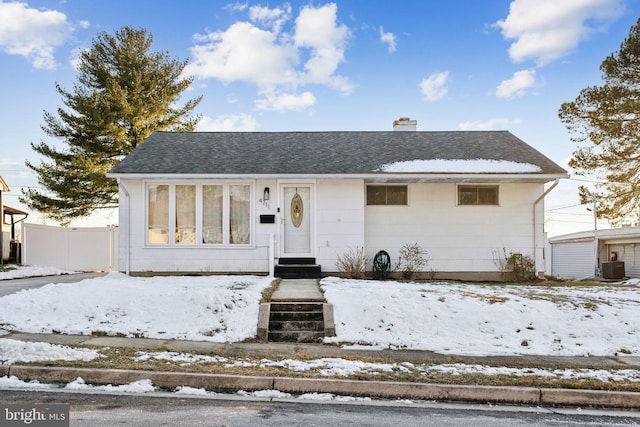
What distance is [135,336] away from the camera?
8.24 meters

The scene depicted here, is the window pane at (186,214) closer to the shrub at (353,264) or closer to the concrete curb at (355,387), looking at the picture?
the shrub at (353,264)

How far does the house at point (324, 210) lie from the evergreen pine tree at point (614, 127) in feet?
30.1

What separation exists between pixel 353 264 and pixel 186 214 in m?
4.87

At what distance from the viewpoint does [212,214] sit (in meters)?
14.2

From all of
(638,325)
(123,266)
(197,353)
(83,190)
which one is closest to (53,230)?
(83,190)

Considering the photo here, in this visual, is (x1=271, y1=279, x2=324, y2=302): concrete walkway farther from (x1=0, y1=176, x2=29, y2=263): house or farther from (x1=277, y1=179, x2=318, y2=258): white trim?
(x1=0, y1=176, x2=29, y2=263): house

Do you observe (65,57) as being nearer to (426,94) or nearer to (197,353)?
(426,94)

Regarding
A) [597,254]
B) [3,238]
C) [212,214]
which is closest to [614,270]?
[597,254]

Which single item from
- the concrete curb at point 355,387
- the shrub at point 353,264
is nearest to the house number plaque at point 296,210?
the shrub at point 353,264

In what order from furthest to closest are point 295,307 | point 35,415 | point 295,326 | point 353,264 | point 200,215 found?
point 200,215, point 353,264, point 295,307, point 295,326, point 35,415

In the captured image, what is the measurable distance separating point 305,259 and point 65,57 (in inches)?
751

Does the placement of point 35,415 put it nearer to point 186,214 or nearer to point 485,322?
point 485,322

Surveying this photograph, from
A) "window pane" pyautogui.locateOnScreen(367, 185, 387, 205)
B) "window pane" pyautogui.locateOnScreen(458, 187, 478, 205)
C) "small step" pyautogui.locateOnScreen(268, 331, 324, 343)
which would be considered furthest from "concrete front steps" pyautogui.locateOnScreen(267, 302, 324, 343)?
"window pane" pyautogui.locateOnScreen(458, 187, 478, 205)

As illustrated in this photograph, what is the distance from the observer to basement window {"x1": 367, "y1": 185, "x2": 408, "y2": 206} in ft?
47.9
